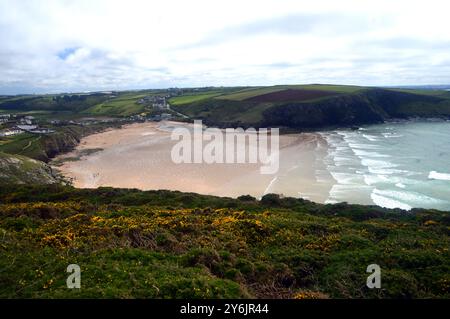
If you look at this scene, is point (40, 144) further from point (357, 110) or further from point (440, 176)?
point (357, 110)

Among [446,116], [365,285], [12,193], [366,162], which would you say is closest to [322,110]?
[446,116]

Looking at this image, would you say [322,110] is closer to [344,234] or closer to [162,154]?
[162,154]

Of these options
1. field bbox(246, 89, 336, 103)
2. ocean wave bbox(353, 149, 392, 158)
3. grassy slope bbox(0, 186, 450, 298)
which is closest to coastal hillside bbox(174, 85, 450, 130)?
field bbox(246, 89, 336, 103)

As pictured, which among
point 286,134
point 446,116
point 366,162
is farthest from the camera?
point 446,116

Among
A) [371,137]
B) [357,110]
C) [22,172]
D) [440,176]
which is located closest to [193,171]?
[22,172]

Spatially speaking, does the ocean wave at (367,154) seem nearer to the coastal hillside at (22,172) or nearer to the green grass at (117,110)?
the coastal hillside at (22,172)

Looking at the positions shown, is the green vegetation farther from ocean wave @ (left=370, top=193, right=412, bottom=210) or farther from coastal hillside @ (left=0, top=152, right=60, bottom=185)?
ocean wave @ (left=370, top=193, right=412, bottom=210)
